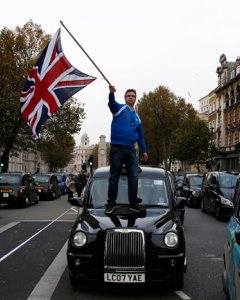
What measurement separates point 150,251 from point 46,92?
743cm

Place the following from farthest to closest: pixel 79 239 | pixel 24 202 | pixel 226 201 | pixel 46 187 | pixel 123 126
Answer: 1. pixel 46 187
2. pixel 24 202
3. pixel 226 201
4. pixel 123 126
5. pixel 79 239

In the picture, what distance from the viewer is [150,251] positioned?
6410 millimetres

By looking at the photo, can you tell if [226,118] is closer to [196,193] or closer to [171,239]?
[196,193]

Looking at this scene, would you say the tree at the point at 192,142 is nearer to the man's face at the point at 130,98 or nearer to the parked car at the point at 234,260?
the man's face at the point at 130,98

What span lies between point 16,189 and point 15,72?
80.2ft

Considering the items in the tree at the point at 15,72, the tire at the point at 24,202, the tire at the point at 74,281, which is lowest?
the tire at the point at 24,202

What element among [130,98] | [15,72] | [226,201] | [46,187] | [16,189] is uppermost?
[15,72]

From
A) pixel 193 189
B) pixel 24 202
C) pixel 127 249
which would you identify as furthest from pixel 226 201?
pixel 127 249

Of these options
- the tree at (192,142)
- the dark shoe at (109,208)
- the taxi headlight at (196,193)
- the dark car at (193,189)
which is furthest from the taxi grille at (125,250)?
the tree at (192,142)

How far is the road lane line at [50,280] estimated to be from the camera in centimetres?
647

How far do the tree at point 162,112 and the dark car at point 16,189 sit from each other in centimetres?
6044

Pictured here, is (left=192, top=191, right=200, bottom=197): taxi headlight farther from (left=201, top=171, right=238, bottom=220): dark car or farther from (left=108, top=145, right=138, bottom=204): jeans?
(left=108, top=145, right=138, bottom=204): jeans

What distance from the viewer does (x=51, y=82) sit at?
12906mm

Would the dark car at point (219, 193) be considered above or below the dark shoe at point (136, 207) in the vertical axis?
below
